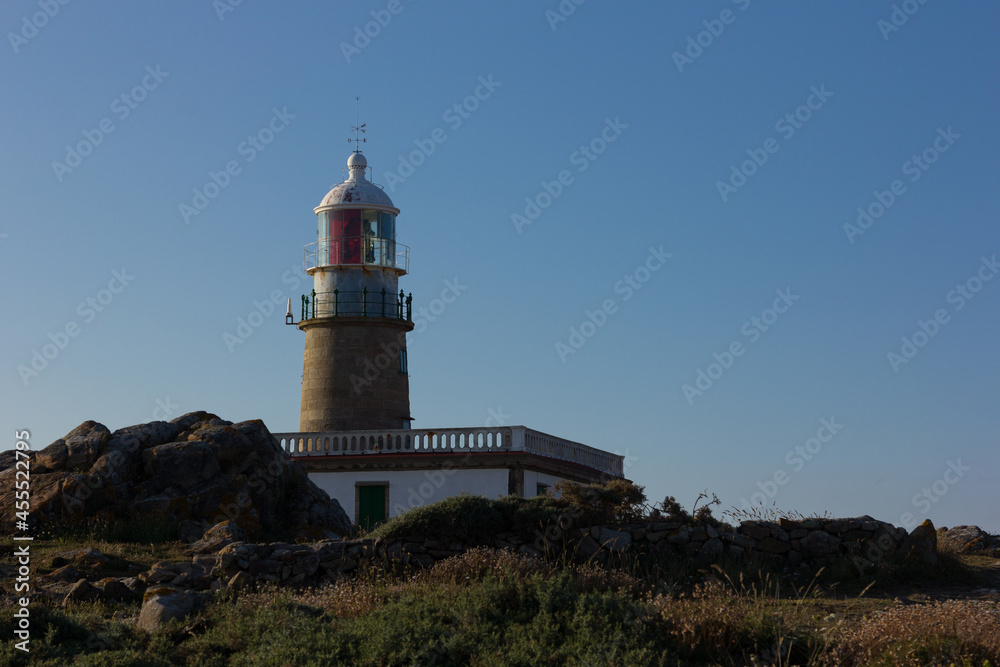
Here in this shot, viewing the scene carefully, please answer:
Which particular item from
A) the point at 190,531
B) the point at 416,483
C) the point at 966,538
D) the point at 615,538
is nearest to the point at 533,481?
the point at 416,483

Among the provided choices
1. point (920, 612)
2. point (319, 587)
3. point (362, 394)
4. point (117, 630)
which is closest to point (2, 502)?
point (319, 587)

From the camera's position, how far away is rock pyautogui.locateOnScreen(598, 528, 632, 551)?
623 inches

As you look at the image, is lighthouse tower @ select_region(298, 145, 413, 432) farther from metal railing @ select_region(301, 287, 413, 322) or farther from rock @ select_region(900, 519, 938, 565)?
rock @ select_region(900, 519, 938, 565)

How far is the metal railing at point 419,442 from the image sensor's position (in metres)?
29.2

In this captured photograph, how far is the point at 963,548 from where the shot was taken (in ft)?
65.7

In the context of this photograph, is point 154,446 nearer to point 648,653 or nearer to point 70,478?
point 70,478

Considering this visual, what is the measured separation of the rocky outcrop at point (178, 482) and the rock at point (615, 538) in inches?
299

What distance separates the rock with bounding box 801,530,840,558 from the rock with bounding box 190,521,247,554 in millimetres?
9569

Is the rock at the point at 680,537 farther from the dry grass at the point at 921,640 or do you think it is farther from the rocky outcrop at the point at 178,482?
the rocky outcrop at the point at 178,482

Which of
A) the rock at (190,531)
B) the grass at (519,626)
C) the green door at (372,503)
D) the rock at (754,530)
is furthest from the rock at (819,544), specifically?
the green door at (372,503)

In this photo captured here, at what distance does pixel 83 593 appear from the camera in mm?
14445

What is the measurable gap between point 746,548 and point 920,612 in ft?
18.8

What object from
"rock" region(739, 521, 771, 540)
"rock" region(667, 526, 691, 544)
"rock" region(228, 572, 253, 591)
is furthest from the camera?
"rock" region(739, 521, 771, 540)

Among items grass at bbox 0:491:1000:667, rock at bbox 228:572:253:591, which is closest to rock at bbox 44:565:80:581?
grass at bbox 0:491:1000:667
